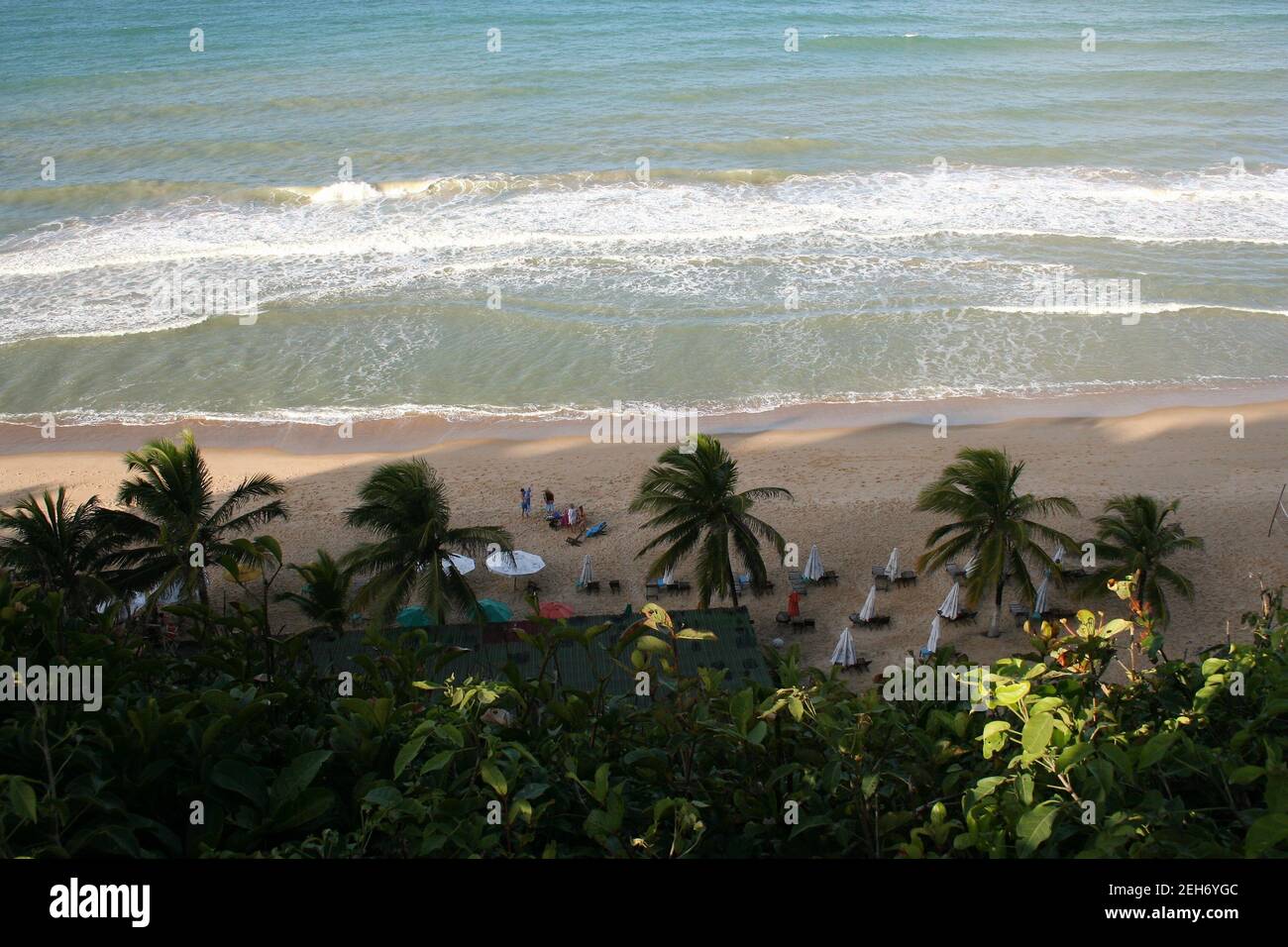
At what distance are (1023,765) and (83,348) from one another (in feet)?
95.4

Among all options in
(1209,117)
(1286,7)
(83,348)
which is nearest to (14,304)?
(83,348)

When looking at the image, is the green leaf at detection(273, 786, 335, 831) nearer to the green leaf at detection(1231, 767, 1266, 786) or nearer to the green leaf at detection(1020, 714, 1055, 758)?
the green leaf at detection(1020, 714, 1055, 758)

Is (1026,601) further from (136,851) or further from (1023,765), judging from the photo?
(136,851)

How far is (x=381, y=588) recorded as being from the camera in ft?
53.4

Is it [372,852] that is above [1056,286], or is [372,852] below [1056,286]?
below

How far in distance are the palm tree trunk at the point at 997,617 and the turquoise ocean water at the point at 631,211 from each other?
29.8 ft

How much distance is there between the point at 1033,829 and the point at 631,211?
34656 millimetres

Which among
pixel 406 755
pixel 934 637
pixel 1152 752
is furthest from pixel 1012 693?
pixel 934 637

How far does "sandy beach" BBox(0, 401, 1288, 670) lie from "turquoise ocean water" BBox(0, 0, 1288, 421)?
5.47 feet

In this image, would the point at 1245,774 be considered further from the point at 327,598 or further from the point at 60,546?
the point at 60,546

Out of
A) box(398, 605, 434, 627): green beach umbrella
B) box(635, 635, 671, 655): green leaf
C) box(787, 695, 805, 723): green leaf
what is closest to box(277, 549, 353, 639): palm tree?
box(398, 605, 434, 627): green beach umbrella

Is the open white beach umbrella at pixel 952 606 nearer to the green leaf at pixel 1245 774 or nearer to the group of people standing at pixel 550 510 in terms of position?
the group of people standing at pixel 550 510

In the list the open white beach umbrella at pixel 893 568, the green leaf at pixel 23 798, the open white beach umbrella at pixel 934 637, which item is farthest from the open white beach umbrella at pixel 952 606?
the green leaf at pixel 23 798

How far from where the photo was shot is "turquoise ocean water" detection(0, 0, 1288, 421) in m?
27.1
